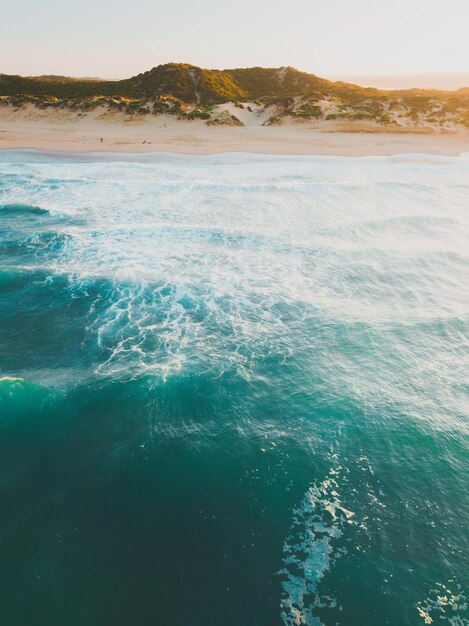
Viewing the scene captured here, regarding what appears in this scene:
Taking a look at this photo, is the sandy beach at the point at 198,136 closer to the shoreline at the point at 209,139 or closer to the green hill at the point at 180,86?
the shoreline at the point at 209,139

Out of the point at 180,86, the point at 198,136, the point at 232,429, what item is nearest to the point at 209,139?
the point at 198,136

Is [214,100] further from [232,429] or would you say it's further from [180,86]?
[232,429]

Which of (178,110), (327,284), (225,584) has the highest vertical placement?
(178,110)

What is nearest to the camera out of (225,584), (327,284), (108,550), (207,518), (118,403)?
(225,584)

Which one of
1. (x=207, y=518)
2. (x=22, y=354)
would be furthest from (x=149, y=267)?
(x=207, y=518)

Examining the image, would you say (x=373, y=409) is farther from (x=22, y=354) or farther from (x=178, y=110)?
(x=178, y=110)

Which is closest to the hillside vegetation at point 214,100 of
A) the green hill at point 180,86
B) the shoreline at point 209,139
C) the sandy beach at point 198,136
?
A: the green hill at point 180,86

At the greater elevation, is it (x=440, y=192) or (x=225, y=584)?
(x=440, y=192)
